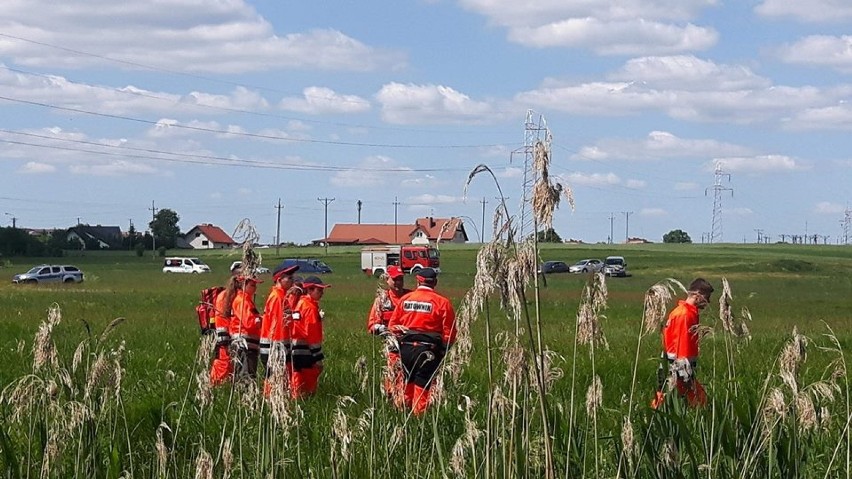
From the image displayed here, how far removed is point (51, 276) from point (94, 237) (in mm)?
76486

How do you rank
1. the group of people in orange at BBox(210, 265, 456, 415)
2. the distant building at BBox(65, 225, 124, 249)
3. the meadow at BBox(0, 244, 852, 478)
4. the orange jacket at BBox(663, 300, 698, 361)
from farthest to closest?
the distant building at BBox(65, 225, 124, 249) → the orange jacket at BBox(663, 300, 698, 361) → the group of people in orange at BBox(210, 265, 456, 415) → the meadow at BBox(0, 244, 852, 478)

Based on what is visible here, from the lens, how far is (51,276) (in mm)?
66250

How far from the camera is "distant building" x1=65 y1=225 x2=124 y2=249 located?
138 metres

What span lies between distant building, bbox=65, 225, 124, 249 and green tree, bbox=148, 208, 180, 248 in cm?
965

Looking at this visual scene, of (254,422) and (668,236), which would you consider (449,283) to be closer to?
(254,422)

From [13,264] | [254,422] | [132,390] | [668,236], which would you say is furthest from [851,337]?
[668,236]

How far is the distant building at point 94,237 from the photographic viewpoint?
138m

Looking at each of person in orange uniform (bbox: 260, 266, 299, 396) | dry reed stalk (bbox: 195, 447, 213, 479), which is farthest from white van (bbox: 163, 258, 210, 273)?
dry reed stalk (bbox: 195, 447, 213, 479)

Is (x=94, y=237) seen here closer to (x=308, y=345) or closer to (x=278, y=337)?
(x=308, y=345)

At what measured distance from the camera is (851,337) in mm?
24344

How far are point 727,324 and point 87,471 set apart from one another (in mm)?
2847

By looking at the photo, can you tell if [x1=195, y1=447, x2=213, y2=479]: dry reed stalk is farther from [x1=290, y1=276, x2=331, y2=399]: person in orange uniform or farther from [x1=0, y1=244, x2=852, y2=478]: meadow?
[x1=290, y1=276, x2=331, y2=399]: person in orange uniform

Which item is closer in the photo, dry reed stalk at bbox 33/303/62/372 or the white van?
dry reed stalk at bbox 33/303/62/372

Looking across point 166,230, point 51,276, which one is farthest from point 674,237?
point 51,276
